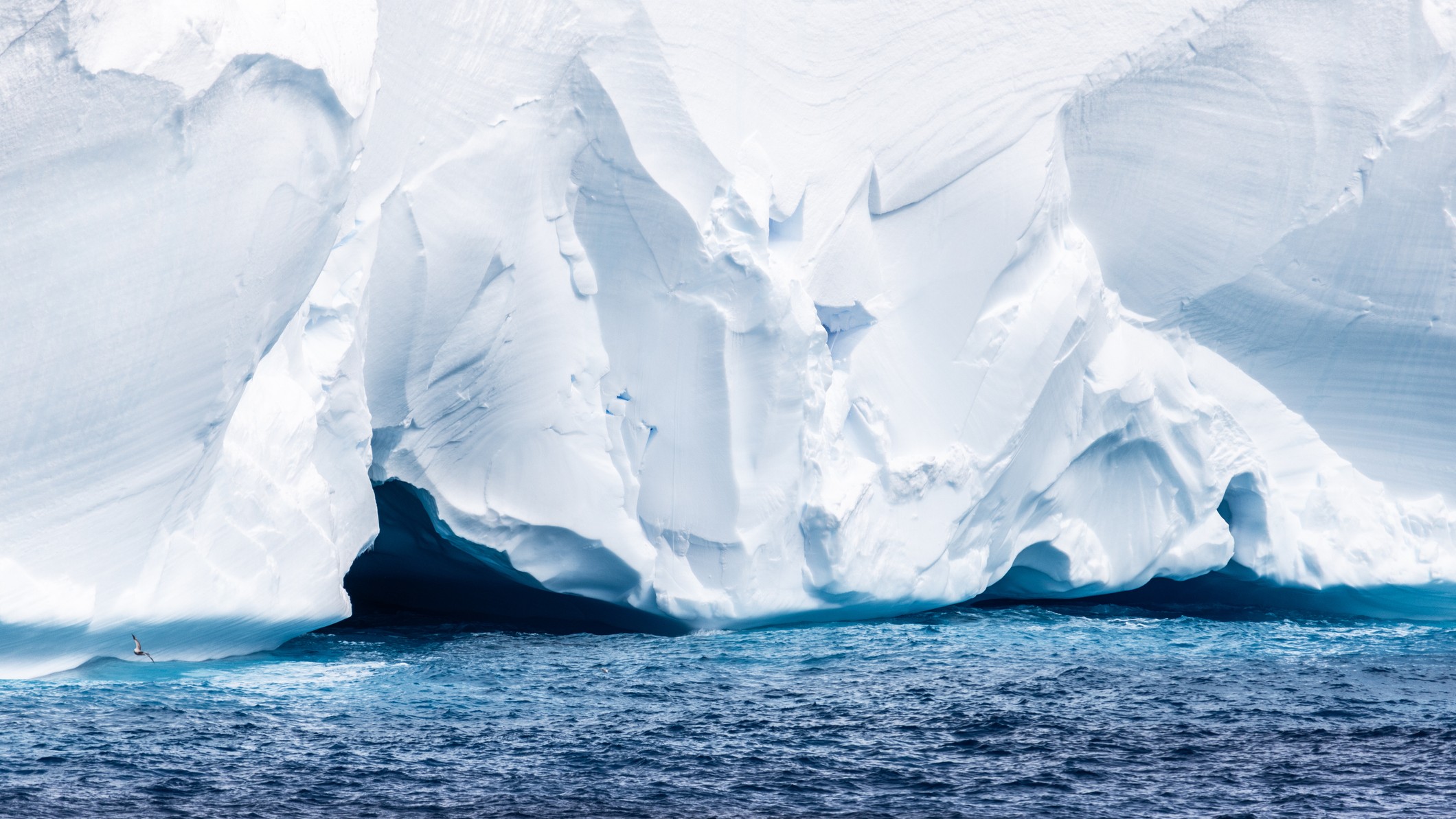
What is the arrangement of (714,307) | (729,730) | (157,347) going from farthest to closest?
1. (714,307)
2. (729,730)
3. (157,347)

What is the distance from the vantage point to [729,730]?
670 centimetres

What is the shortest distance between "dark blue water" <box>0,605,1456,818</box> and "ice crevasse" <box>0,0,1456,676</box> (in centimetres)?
51

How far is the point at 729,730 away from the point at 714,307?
3.04 m

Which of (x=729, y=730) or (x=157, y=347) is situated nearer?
(x=157, y=347)

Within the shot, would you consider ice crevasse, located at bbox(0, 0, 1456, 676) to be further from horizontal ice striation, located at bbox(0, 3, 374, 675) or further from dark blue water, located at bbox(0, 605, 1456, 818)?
dark blue water, located at bbox(0, 605, 1456, 818)

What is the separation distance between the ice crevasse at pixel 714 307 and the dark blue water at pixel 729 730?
1.67 ft

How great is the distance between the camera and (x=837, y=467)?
9406 mm

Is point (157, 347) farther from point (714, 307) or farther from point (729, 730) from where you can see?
point (714, 307)

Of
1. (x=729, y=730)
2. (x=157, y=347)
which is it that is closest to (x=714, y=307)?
(x=729, y=730)

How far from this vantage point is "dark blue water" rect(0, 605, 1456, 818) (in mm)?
5539

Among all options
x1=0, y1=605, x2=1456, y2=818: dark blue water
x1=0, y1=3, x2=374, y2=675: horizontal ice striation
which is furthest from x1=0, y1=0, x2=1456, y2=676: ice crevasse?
x1=0, y1=605, x2=1456, y2=818: dark blue water

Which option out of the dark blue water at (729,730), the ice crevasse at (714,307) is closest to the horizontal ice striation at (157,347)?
the ice crevasse at (714,307)

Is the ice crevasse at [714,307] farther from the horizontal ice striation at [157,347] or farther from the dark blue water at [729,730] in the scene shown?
the dark blue water at [729,730]

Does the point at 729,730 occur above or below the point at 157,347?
below
